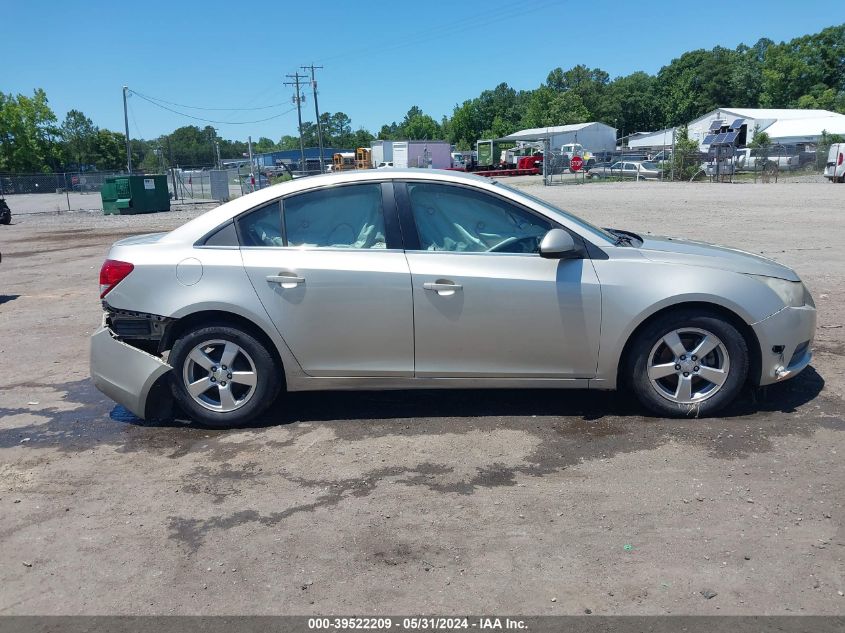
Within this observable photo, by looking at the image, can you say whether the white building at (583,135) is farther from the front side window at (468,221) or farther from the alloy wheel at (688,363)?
the alloy wheel at (688,363)

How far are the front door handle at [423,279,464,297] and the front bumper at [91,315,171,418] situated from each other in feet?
6.16

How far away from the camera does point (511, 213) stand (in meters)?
4.97

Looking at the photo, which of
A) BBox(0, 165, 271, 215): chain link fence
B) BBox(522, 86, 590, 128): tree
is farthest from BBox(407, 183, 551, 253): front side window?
BBox(522, 86, 590, 128): tree

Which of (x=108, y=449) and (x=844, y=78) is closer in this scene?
(x=108, y=449)

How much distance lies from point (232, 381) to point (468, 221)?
1991mm

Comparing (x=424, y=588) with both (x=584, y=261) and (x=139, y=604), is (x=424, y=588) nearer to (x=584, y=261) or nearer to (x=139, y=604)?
(x=139, y=604)

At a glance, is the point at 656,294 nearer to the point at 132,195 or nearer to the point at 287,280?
the point at 287,280

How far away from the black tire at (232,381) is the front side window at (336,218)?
0.76 meters

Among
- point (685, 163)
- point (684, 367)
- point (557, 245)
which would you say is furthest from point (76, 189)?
point (684, 367)

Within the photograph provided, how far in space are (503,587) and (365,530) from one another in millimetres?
830

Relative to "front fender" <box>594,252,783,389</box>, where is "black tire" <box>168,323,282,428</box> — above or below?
below

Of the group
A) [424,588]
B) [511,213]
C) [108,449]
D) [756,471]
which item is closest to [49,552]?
[108,449]

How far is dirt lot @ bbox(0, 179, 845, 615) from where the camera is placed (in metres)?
3.09

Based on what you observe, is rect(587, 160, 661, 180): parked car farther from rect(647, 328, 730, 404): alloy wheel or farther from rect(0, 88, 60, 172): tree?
rect(0, 88, 60, 172): tree
